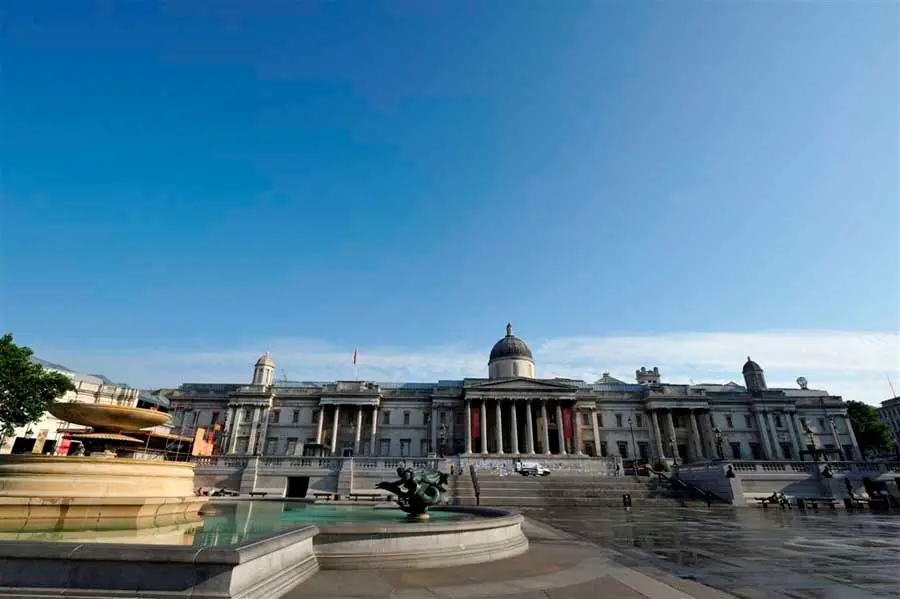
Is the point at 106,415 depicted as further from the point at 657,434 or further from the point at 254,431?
the point at 657,434

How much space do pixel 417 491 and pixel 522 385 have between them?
50271mm

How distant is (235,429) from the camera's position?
6381cm

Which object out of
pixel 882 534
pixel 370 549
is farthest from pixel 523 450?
pixel 370 549

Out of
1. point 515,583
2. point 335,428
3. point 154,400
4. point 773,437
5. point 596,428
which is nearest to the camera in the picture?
→ point 515,583

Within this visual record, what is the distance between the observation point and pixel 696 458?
62188 mm

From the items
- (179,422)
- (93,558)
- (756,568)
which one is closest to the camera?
(93,558)

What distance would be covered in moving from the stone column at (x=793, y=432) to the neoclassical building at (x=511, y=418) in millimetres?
146

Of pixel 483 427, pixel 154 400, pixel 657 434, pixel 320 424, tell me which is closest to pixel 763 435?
pixel 657 434

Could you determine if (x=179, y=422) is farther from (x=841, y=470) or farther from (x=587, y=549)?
(x=841, y=470)

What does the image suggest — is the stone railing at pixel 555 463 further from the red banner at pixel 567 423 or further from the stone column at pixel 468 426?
the red banner at pixel 567 423

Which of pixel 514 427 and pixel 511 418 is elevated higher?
pixel 511 418

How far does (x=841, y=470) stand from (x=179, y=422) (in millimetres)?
79136

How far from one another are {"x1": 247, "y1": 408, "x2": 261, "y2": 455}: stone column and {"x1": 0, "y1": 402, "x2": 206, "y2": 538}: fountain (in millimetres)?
56039

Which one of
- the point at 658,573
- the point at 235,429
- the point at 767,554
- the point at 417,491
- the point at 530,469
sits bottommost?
the point at 767,554
